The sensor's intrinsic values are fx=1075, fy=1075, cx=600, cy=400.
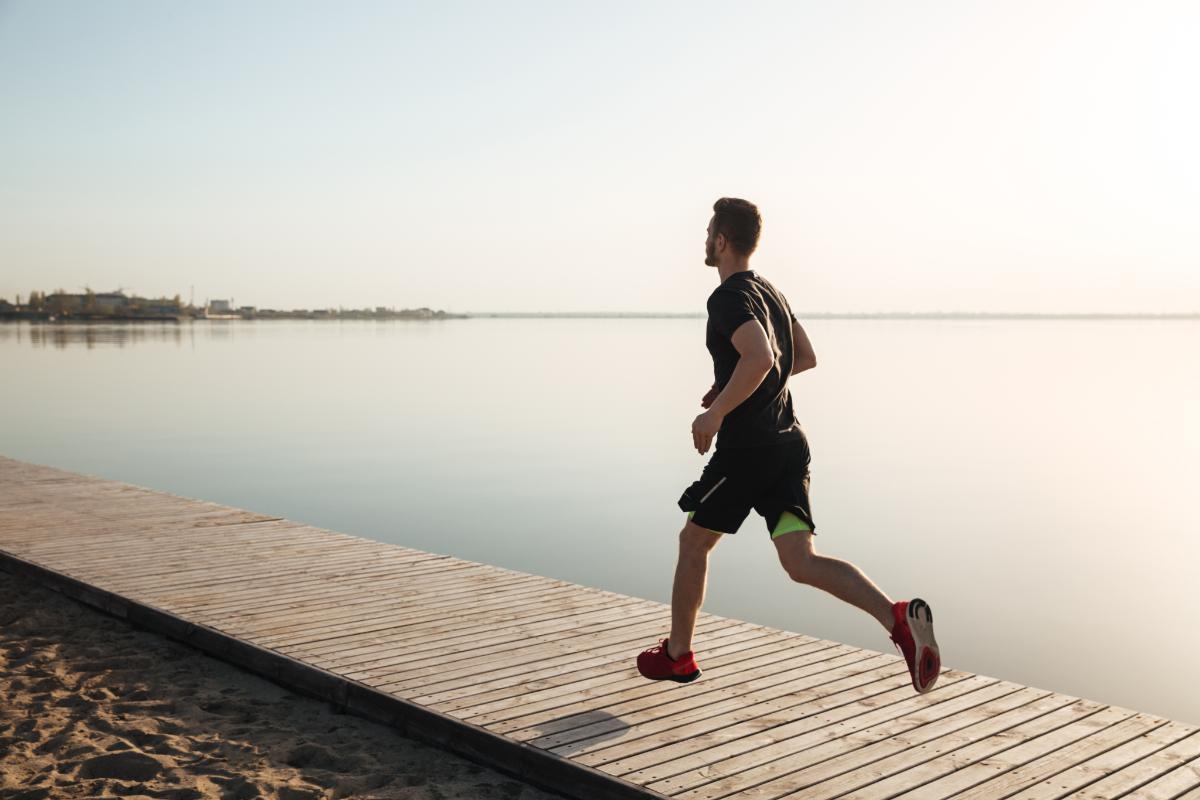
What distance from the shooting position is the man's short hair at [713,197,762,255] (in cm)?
390

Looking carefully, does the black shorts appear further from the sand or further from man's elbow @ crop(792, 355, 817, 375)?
the sand

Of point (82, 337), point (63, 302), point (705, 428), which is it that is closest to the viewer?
point (705, 428)

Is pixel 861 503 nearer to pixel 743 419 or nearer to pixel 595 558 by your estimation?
pixel 595 558

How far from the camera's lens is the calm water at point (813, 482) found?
29.2 ft

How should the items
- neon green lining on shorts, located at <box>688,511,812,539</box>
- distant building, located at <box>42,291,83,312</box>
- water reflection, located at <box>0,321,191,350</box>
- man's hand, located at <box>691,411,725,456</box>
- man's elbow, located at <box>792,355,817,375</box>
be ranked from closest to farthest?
man's hand, located at <box>691,411,725,456</box> < neon green lining on shorts, located at <box>688,511,812,539</box> < man's elbow, located at <box>792,355,817,375</box> < water reflection, located at <box>0,321,191,350</box> < distant building, located at <box>42,291,83,312</box>

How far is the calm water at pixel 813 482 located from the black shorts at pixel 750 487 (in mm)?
4458

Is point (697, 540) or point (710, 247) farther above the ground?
point (710, 247)

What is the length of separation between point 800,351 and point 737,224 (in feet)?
1.80

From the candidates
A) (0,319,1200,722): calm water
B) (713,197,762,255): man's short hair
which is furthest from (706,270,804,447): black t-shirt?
(0,319,1200,722): calm water

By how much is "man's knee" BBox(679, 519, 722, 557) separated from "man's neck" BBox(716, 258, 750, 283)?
0.91m

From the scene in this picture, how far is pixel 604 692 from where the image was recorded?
421 cm

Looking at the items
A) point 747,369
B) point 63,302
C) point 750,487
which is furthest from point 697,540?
point 63,302

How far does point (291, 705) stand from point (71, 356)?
48823mm

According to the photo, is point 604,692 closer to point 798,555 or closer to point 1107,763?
point 798,555
